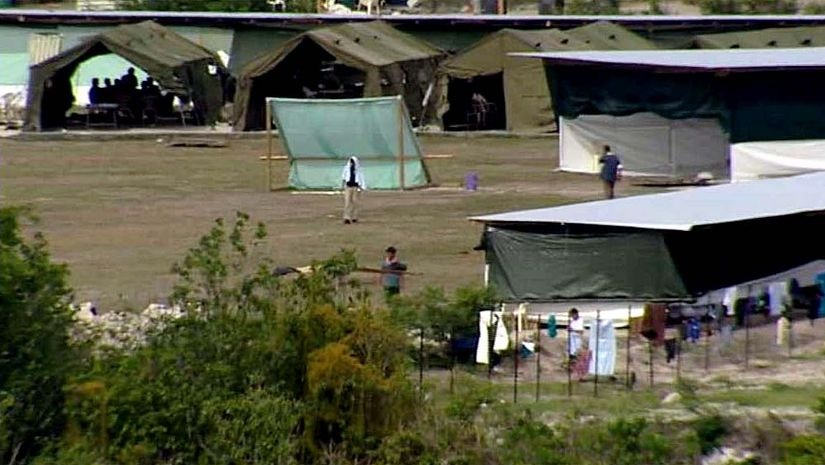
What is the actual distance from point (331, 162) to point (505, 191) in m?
3.05

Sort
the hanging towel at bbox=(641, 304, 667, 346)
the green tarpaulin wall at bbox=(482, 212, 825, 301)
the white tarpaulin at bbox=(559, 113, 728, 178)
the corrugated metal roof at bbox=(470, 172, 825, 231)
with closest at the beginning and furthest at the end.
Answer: the hanging towel at bbox=(641, 304, 667, 346) → the green tarpaulin wall at bbox=(482, 212, 825, 301) → the corrugated metal roof at bbox=(470, 172, 825, 231) → the white tarpaulin at bbox=(559, 113, 728, 178)

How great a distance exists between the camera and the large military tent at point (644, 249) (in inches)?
918

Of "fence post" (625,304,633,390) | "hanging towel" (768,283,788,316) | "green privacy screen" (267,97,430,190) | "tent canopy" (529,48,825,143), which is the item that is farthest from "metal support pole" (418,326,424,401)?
"tent canopy" (529,48,825,143)

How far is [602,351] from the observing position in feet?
68.3

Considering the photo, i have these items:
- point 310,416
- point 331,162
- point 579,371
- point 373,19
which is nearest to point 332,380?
point 310,416

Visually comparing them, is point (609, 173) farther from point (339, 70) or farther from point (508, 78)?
point (339, 70)

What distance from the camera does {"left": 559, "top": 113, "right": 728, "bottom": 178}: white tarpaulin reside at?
39938 mm

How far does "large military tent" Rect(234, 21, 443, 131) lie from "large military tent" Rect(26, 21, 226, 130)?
1.19 meters

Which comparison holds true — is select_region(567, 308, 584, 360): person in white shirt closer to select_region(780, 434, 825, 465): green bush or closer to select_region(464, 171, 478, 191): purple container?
select_region(780, 434, 825, 465): green bush

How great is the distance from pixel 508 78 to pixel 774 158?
1437cm

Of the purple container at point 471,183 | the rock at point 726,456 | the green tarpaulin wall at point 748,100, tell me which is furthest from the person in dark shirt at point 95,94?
the rock at point 726,456

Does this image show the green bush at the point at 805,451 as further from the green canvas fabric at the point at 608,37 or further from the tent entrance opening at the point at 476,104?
the tent entrance opening at the point at 476,104

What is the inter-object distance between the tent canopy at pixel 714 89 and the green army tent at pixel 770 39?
974 centimetres

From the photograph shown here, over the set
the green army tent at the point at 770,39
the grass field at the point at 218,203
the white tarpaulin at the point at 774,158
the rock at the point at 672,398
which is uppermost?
the green army tent at the point at 770,39
